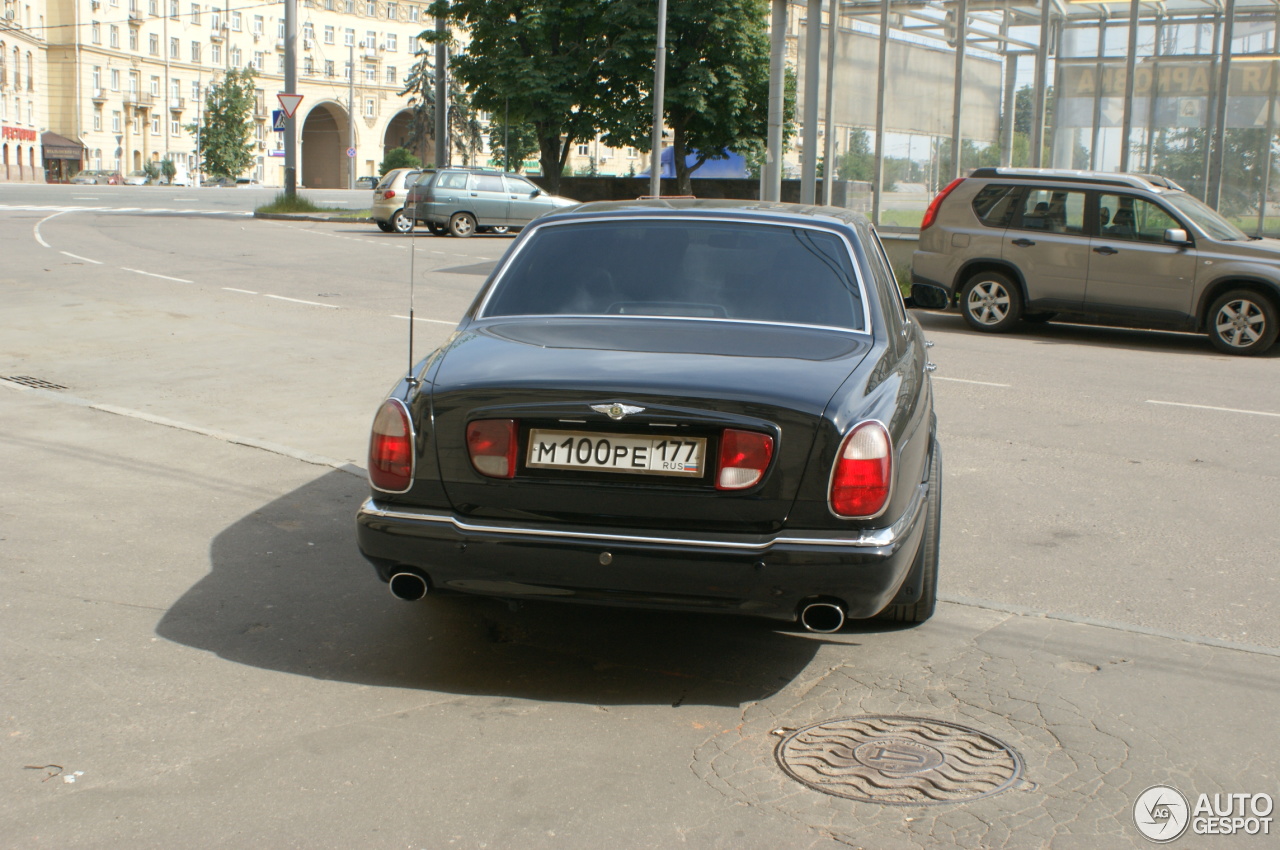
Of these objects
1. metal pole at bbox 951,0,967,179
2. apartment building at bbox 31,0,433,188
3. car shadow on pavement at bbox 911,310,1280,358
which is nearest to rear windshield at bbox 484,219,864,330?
car shadow on pavement at bbox 911,310,1280,358

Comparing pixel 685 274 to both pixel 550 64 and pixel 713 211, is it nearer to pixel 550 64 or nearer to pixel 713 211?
pixel 713 211

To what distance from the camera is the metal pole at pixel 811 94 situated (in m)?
22.7

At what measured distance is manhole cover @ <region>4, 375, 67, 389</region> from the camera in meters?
9.30

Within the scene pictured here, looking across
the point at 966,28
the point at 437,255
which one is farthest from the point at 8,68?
the point at 966,28

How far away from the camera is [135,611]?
4699 mm

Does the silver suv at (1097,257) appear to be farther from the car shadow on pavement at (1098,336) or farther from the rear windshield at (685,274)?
the rear windshield at (685,274)

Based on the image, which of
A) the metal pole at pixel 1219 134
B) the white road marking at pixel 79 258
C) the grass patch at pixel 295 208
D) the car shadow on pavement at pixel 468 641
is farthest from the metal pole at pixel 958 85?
the grass patch at pixel 295 208

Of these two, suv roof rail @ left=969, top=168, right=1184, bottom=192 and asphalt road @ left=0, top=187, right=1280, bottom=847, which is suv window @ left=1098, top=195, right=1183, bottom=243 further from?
asphalt road @ left=0, top=187, right=1280, bottom=847

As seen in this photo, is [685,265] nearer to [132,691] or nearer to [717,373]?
[717,373]

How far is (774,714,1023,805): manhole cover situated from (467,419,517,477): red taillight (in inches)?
44.8

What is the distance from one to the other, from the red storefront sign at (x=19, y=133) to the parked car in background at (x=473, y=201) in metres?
66.0

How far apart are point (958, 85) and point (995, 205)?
932 cm

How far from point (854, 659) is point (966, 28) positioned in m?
20.7

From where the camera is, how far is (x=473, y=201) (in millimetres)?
31766
